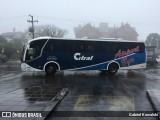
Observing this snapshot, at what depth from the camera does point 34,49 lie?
67.6ft

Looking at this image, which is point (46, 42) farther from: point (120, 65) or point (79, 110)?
point (79, 110)

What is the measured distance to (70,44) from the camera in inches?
833

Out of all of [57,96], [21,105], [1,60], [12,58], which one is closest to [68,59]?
[57,96]

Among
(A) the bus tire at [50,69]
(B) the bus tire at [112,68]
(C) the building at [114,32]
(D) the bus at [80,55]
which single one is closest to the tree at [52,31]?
(C) the building at [114,32]

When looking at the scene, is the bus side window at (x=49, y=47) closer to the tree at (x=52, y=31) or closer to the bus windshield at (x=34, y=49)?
the bus windshield at (x=34, y=49)

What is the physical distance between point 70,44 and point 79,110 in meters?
12.5

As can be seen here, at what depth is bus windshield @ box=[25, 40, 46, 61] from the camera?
20.6m

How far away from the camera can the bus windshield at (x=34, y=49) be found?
2056 centimetres

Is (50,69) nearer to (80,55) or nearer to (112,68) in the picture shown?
(80,55)

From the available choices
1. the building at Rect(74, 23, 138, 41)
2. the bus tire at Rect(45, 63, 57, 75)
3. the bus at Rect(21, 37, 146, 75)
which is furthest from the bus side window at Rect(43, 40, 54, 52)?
the building at Rect(74, 23, 138, 41)

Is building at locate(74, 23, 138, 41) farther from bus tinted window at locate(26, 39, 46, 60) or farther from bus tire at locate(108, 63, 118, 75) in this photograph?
bus tinted window at locate(26, 39, 46, 60)

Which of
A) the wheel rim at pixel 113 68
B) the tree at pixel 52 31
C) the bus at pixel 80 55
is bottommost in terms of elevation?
the wheel rim at pixel 113 68

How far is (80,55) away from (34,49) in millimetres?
3520

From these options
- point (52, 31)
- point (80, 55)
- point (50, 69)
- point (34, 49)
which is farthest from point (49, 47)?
point (52, 31)
